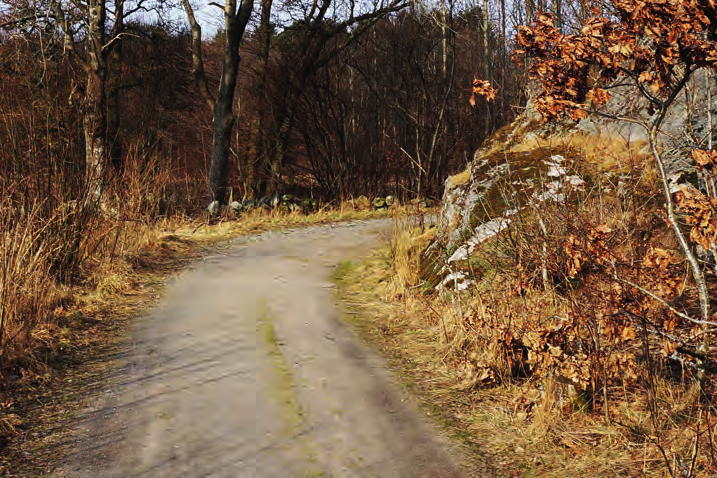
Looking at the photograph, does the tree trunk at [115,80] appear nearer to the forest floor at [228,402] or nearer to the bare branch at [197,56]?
the bare branch at [197,56]

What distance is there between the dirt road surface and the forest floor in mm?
11

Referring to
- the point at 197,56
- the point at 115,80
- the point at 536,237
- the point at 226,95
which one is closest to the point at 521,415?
the point at 536,237

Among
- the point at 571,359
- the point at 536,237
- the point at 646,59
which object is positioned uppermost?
the point at 646,59

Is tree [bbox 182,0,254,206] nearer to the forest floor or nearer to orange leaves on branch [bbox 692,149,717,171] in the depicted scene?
the forest floor

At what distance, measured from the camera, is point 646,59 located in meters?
3.33

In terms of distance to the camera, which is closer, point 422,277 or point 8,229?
point 8,229

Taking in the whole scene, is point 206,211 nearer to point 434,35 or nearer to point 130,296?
point 130,296

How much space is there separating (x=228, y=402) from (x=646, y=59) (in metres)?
3.24

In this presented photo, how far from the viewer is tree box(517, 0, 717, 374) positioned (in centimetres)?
302

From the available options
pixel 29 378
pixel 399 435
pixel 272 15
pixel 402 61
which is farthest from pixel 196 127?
pixel 399 435

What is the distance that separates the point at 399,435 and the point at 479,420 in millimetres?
591

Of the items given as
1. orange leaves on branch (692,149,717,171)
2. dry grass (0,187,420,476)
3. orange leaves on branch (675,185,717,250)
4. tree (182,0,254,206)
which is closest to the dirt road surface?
dry grass (0,187,420,476)

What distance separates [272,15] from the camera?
52.6ft

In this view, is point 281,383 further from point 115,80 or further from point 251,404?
point 115,80
